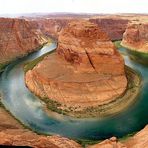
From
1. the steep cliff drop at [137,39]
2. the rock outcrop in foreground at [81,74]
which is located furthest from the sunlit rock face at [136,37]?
the rock outcrop in foreground at [81,74]

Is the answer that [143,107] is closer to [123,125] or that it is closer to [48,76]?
[123,125]

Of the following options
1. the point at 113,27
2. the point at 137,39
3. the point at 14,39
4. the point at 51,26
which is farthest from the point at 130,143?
the point at 51,26

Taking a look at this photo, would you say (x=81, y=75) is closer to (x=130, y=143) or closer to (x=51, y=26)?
(x=130, y=143)

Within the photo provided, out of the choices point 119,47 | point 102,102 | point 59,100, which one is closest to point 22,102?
point 59,100

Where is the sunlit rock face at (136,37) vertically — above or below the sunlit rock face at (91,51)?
below

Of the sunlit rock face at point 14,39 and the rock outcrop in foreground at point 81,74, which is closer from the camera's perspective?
the rock outcrop in foreground at point 81,74

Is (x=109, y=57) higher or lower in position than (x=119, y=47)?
higher

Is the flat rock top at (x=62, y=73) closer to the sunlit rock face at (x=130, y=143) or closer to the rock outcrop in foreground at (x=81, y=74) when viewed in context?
the rock outcrop in foreground at (x=81, y=74)
